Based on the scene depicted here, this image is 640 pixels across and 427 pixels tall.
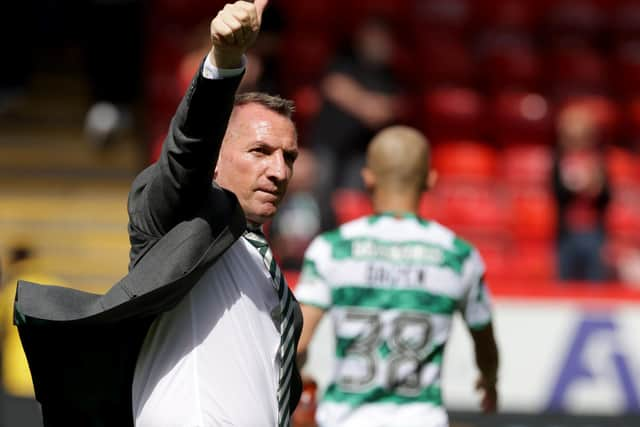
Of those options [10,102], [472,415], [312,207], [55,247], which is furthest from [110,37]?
[472,415]

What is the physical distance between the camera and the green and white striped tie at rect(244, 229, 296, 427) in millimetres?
3146

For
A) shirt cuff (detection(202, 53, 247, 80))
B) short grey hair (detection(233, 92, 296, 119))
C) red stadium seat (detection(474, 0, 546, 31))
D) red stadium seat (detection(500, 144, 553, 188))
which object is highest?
red stadium seat (detection(474, 0, 546, 31))

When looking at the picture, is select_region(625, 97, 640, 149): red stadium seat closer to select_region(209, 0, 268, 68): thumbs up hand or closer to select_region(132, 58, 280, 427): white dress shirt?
select_region(132, 58, 280, 427): white dress shirt

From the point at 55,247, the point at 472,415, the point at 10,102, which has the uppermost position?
the point at 10,102

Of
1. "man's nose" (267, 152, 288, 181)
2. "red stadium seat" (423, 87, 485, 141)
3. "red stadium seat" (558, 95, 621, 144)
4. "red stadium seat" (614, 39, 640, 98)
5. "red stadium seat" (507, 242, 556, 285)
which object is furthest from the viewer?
"red stadium seat" (614, 39, 640, 98)

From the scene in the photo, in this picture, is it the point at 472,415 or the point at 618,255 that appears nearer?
the point at 472,415

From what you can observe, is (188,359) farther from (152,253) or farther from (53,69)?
(53,69)

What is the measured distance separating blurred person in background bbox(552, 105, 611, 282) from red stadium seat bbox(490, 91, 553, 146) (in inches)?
90.5

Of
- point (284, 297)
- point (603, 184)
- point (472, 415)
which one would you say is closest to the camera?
point (284, 297)

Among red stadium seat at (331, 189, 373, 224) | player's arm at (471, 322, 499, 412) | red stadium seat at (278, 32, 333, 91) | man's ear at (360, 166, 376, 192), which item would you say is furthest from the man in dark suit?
red stadium seat at (278, 32, 333, 91)

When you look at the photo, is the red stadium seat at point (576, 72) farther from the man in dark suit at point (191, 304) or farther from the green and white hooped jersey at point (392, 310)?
the man in dark suit at point (191, 304)

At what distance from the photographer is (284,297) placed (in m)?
3.20

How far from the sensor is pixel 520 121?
11453mm

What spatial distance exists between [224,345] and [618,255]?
25.0 ft
